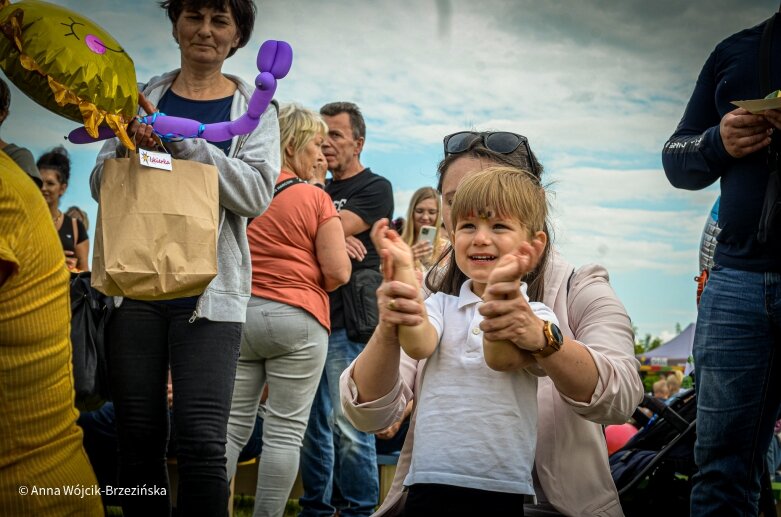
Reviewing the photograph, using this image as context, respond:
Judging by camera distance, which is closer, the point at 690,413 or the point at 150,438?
the point at 150,438

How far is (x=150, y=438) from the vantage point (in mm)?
2688

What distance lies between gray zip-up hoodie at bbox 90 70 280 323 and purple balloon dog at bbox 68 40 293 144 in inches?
1.9

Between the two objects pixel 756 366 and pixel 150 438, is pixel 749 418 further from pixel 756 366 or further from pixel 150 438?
pixel 150 438

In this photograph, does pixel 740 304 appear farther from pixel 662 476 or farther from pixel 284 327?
pixel 284 327

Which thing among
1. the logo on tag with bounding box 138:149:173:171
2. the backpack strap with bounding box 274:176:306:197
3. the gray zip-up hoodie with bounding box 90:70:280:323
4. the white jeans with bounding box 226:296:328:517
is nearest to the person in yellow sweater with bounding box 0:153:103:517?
the logo on tag with bounding box 138:149:173:171

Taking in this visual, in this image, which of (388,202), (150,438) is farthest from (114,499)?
(388,202)

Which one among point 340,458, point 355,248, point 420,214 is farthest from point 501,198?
point 420,214

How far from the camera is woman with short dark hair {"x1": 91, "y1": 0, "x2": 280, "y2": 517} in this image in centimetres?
264

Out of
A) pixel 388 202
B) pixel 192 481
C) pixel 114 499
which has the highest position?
pixel 388 202

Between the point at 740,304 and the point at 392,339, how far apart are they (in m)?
1.29

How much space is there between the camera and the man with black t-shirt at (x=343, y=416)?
14.1ft

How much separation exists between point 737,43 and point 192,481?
227 centimetres

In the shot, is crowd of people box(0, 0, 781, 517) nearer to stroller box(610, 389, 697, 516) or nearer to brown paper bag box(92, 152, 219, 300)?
brown paper bag box(92, 152, 219, 300)

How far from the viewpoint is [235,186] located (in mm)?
2764
